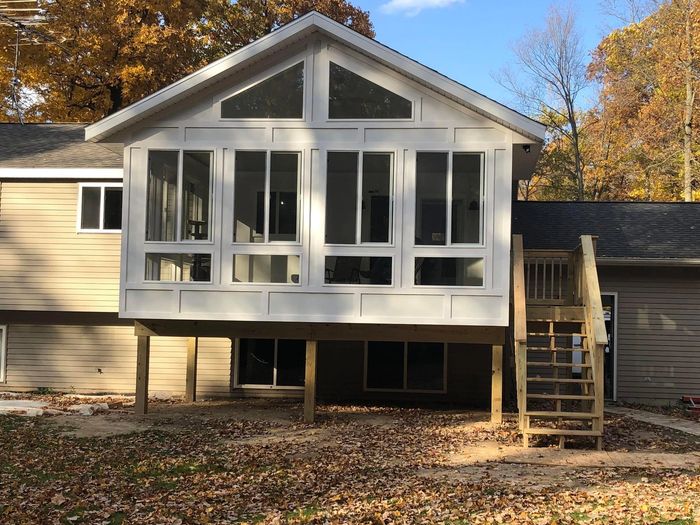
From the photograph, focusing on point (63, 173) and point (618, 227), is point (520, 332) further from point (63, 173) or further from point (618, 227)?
point (63, 173)

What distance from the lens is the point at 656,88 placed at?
25.2m

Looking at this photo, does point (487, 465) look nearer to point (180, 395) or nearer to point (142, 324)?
point (142, 324)

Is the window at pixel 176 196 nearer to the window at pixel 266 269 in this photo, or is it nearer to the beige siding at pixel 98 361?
the window at pixel 266 269

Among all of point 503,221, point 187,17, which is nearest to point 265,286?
point 503,221

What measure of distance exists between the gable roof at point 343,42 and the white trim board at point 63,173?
248 cm

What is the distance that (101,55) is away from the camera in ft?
73.3

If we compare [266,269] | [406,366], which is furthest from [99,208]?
[406,366]

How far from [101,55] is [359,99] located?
14977 millimetres

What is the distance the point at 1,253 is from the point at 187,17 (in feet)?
45.0

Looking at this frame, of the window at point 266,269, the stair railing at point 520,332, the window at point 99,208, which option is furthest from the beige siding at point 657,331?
the window at point 99,208

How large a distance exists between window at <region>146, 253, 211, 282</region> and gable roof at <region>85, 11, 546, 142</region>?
206 cm

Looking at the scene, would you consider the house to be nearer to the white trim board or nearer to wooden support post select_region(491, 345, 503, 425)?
wooden support post select_region(491, 345, 503, 425)

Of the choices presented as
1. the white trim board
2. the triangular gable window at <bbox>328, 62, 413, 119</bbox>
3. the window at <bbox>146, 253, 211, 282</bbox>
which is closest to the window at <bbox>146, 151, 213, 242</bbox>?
the window at <bbox>146, 253, 211, 282</bbox>

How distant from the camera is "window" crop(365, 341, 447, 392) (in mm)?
13422
